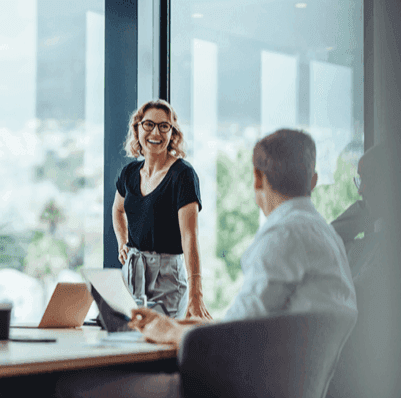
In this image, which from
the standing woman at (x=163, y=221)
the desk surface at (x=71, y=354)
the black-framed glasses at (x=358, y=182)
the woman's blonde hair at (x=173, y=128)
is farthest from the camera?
the woman's blonde hair at (x=173, y=128)

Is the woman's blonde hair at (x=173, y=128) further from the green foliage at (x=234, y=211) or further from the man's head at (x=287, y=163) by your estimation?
the man's head at (x=287, y=163)

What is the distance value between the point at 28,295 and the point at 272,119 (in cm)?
220

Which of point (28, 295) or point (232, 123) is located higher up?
point (232, 123)

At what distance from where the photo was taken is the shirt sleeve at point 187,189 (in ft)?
9.37

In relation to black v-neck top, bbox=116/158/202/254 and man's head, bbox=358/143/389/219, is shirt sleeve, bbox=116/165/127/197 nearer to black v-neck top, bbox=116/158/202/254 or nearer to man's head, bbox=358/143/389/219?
black v-neck top, bbox=116/158/202/254

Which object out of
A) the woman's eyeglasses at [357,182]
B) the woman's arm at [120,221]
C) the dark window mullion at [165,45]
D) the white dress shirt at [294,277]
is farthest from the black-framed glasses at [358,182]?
the dark window mullion at [165,45]

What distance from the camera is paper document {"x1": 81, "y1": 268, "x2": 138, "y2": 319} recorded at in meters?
1.96

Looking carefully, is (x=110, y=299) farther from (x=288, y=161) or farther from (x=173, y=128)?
(x=173, y=128)

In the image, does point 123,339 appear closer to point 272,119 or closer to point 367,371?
point 367,371

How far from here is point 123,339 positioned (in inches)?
72.6

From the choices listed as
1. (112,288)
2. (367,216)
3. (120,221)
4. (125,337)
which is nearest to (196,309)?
(112,288)

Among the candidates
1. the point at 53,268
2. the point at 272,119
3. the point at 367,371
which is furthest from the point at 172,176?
the point at 53,268

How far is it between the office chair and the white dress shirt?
0.07 meters

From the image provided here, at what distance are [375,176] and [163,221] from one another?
1196 mm
